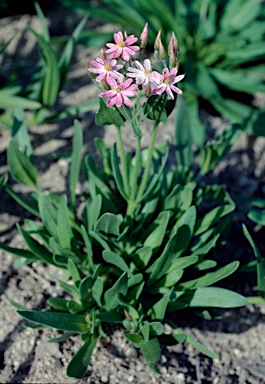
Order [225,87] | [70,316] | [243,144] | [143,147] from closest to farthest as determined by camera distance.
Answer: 1. [70,316]
2. [143,147]
3. [243,144]
4. [225,87]

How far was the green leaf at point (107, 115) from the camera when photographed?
6.38ft

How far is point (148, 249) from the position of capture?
88.0 inches

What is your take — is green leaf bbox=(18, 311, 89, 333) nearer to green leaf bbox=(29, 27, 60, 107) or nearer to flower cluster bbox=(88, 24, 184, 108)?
flower cluster bbox=(88, 24, 184, 108)

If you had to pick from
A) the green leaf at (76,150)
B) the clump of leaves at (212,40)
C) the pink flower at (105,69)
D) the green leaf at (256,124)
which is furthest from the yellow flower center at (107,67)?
the green leaf at (256,124)

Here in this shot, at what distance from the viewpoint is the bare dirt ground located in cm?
232

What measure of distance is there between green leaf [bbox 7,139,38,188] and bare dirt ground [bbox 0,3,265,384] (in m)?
0.28

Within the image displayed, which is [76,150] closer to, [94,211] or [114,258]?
[94,211]

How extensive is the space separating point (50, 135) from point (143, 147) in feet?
1.68

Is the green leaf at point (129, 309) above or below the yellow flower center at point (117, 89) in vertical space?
below

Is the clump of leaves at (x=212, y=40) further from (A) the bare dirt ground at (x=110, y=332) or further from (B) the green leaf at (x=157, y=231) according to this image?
(B) the green leaf at (x=157, y=231)

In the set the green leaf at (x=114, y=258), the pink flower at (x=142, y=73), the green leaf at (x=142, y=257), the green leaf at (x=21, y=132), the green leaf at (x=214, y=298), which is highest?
the pink flower at (x=142, y=73)

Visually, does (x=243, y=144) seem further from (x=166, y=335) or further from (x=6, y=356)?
(x=6, y=356)

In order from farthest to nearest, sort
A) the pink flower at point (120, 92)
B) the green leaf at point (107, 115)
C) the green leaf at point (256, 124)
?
the green leaf at point (256, 124) → the green leaf at point (107, 115) → the pink flower at point (120, 92)

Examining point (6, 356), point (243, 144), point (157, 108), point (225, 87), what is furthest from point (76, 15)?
point (6, 356)
